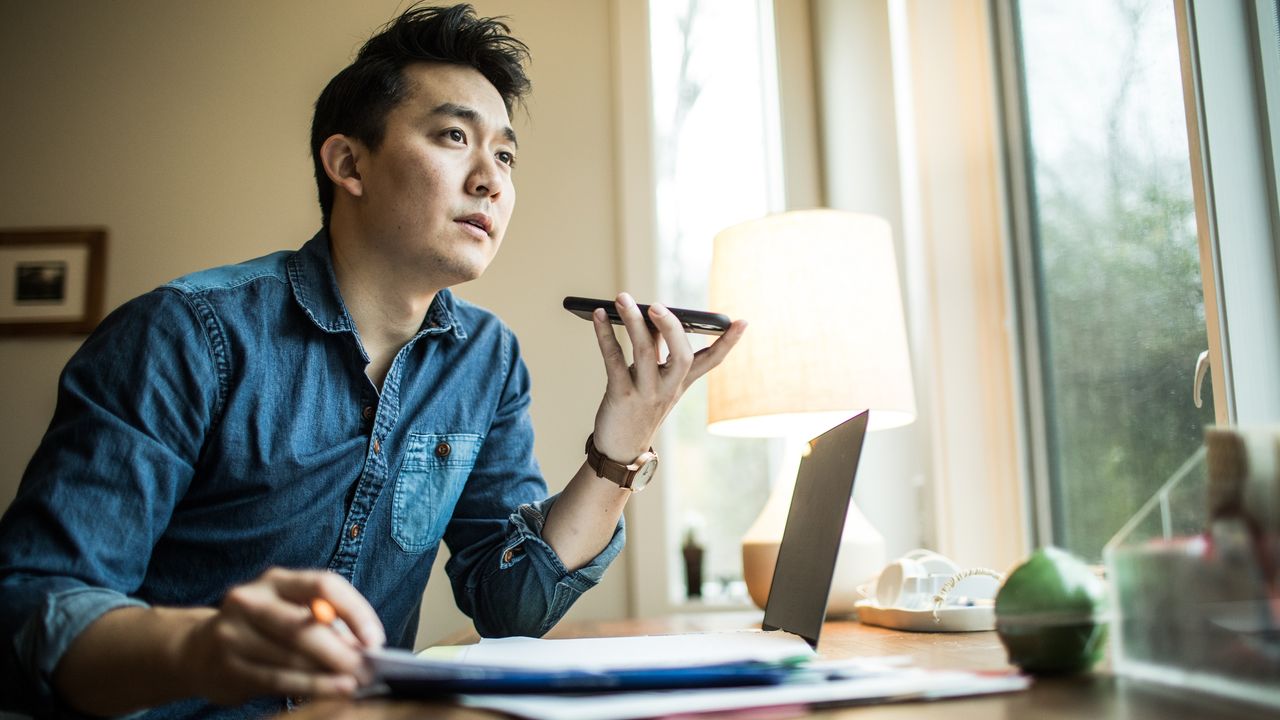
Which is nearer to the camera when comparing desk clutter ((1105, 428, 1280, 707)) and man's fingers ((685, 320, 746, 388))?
desk clutter ((1105, 428, 1280, 707))

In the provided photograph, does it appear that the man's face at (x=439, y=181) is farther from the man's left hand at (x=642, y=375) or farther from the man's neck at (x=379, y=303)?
the man's left hand at (x=642, y=375)

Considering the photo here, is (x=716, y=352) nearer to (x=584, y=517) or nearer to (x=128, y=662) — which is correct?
(x=584, y=517)

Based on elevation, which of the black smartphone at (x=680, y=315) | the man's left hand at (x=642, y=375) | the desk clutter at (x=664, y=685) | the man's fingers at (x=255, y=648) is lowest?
the desk clutter at (x=664, y=685)

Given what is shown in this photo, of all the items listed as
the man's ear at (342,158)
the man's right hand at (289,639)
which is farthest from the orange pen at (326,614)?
the man's ear at (342,158)

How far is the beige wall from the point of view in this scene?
7.72ft

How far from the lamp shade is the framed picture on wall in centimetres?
186

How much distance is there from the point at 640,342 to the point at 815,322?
40cm

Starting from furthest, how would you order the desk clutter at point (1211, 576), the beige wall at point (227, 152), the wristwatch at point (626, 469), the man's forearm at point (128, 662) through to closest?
the beige wall at point (227, 152), the wristwatch at point (626, 469), the man's forearm at point (128, 662), the desk clutter at point (1211, 576)

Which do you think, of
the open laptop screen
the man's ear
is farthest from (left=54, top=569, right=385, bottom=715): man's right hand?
the man's ear

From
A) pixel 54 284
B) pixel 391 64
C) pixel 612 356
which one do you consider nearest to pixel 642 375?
pixel 612 356

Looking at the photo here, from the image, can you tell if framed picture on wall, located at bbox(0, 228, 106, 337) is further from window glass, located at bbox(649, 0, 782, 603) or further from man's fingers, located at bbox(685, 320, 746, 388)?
man's fingers, located at bbox(685, 320, 746, 388)

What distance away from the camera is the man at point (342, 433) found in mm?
751

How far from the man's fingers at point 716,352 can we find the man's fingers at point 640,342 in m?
0.05

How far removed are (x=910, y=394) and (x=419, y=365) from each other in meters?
0.75
